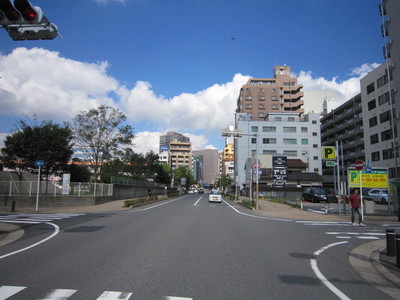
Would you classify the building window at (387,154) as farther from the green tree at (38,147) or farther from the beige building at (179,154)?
the beige building at (179,154)

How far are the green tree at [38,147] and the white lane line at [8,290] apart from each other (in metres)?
31.1

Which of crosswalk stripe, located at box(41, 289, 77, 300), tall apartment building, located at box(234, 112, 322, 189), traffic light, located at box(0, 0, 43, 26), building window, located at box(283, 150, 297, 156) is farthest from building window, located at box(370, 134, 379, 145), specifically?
crosswalk stripe, located at box(41, 289, 77, 300)

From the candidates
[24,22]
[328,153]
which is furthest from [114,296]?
[328,153]

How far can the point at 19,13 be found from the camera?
630 centimetres

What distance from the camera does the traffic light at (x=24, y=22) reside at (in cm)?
602

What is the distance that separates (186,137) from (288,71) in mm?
103711

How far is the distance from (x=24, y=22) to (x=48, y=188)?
2292 centimetres

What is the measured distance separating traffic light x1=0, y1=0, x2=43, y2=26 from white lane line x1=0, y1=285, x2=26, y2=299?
4.96 m

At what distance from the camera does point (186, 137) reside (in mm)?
197625

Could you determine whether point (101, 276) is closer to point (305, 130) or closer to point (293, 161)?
point (293, 161)

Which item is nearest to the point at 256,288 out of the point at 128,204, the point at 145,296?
the point at 145,296

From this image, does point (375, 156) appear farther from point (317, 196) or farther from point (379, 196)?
point (317, 196)

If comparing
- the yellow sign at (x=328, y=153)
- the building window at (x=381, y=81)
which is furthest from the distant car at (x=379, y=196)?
the building window at (x=381, y=81)

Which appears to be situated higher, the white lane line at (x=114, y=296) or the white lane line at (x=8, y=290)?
the white lane line at (x=8, y=290)
